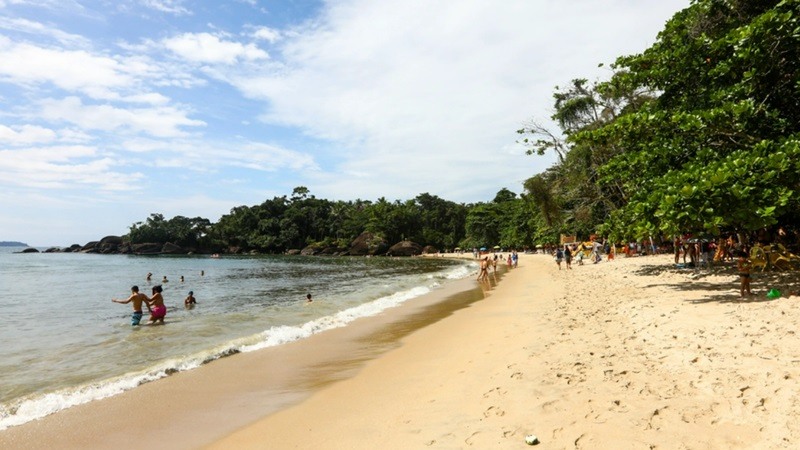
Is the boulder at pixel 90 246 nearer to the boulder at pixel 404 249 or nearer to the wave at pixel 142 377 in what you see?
the boulder at pixel 404 249

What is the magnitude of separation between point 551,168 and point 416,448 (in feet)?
137

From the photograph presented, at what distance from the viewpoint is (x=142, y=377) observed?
7.81 meters

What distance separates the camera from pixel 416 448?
420 cm

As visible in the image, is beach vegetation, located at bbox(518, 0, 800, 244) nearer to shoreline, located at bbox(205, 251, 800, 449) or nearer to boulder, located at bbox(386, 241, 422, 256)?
shoreline, located at bbox(205, 251, 800, 449)

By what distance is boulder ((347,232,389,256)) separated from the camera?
85312mm

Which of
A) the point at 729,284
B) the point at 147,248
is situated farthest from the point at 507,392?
the point at 147,248

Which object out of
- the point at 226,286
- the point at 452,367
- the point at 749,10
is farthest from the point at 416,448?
the point at 226,286

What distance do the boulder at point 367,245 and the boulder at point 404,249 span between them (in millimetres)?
2783

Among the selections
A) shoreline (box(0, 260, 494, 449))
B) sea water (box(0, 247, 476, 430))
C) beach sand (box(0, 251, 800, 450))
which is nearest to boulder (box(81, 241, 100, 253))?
sea water (box(0, 247, 476, 430))

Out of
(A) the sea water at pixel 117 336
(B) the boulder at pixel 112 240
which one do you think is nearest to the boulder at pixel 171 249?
(B) the boulder at pixel 112 240

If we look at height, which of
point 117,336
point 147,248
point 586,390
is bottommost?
point 117,336

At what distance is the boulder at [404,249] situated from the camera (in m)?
81.8

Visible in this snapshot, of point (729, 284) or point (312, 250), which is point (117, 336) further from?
point (312, 250)

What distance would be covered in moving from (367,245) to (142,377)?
78.9m
